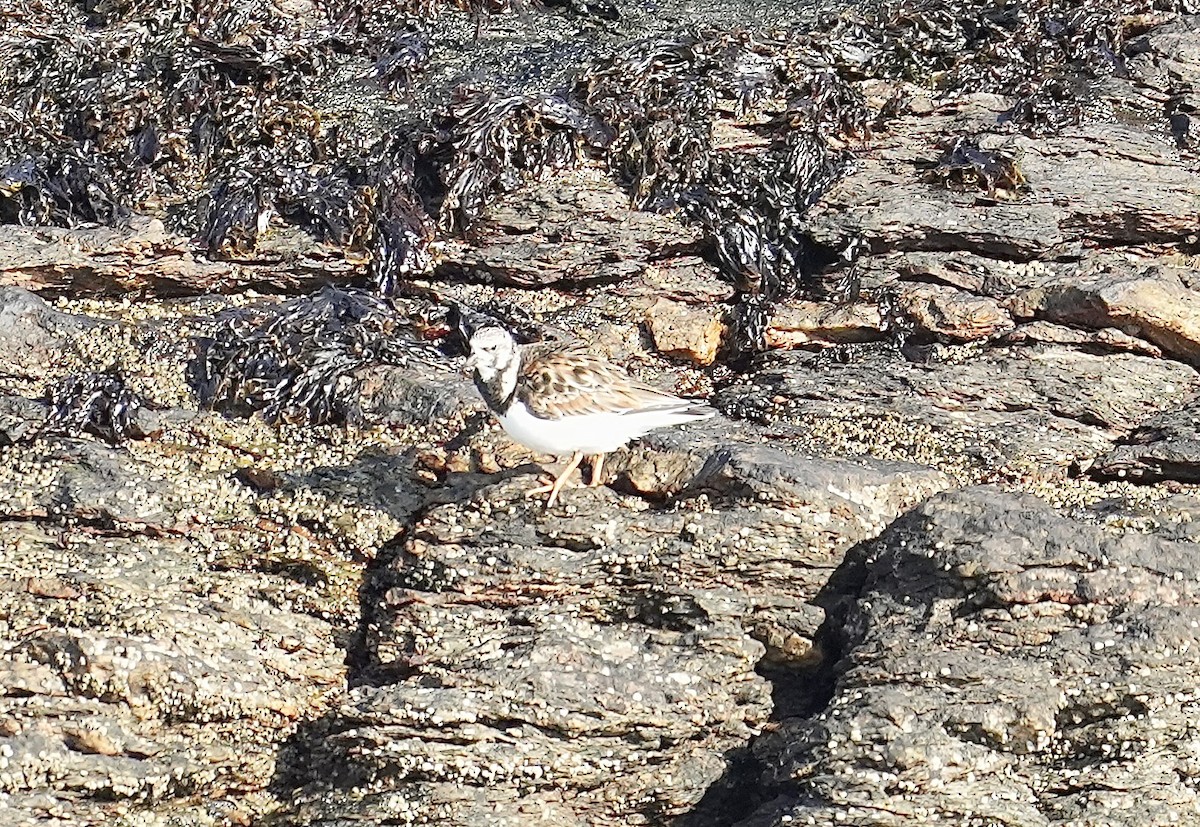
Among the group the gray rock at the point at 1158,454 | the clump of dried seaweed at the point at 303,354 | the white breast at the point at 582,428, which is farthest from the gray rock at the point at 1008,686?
the clump of dried seaweed at the point at 303,354

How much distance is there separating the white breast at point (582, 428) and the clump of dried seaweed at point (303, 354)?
1881mm

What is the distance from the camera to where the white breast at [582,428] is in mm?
6289

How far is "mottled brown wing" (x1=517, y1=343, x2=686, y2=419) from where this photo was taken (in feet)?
20.8

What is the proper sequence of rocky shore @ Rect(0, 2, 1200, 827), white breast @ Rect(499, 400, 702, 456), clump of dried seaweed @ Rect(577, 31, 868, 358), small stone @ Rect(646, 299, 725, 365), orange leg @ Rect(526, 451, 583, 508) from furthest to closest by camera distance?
1. clump of dried seaweed @ Rect(577, 31, 868, 358)
2. small stone @ Rect(646, 299, 725, 365)
3. orange leg @ Rect(526, 451, 583, 508)
4. white breast @ Rect(499, 400, 702, 456)
5. rocky shore @ Rect(0, 2, 1200, 827)

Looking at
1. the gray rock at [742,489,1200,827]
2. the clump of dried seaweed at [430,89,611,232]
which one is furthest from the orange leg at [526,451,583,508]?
the clump of dried seaweed at [430,89,611,232]

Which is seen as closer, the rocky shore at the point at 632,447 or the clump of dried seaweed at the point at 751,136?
the rocky shore at the point at 632,447

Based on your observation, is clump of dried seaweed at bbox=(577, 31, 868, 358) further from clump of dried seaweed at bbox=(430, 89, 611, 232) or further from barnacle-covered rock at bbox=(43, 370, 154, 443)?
barnacle-covered rock at bbox=(43, 370, 154, 443)

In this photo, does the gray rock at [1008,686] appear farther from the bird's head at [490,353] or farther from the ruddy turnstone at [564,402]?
the bird's head at [490,353]

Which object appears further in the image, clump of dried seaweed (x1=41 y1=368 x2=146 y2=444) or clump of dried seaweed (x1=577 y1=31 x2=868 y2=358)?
clump of dried seaweed (x1=577 y1=31 x2=868 y2=358)

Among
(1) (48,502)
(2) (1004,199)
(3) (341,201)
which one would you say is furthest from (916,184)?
(1) (48,502)

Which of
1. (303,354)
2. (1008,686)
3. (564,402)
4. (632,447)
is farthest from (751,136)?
(1008,686)

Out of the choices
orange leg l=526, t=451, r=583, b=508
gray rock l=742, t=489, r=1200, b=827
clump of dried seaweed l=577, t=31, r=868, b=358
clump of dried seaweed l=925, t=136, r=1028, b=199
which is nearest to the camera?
gray rock l=742, t=489, r=1200, b=827

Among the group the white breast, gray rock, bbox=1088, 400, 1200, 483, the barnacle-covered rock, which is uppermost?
the white breast

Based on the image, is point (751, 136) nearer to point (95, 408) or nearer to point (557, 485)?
point (557, 485)
